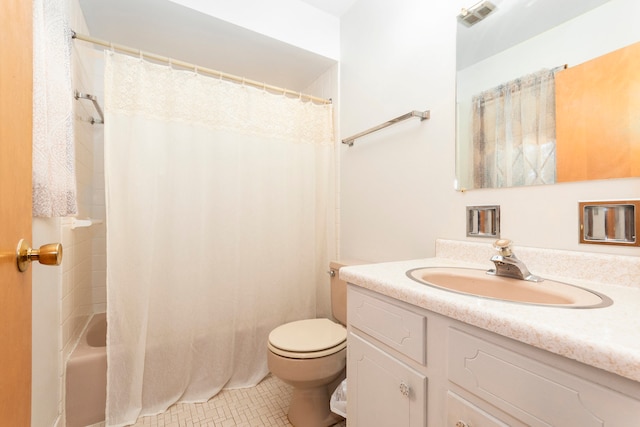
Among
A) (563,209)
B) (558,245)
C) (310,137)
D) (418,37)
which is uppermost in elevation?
(418,37)

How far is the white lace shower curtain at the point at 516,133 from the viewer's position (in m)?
0.95

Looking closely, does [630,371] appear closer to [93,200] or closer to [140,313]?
[140,313]

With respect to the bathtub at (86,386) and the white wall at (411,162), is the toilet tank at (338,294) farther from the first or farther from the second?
the bathtub at (86,386)

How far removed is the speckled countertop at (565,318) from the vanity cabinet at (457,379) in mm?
31

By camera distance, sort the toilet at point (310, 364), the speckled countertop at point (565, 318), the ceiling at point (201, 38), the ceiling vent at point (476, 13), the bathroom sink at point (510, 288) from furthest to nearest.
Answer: the ceiling at point (201, 38) → the toilet at point (310, 364) → the ceiling vent at point (476, 13) → the bathroom sink at point (510, 288) → the speckled countertop at point (565, 318)

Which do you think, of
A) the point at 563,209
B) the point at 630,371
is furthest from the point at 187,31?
the point at 630,371

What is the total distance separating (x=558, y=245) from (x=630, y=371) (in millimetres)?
636

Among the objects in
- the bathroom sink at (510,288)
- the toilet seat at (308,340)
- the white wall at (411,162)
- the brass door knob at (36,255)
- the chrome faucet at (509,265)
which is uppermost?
the white wall at (411,162)

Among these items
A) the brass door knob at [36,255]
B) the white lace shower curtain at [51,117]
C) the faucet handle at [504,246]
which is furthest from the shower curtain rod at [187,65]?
the faucet handle at [504,246]

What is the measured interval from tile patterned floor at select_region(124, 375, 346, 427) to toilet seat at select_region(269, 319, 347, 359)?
1.40 ft

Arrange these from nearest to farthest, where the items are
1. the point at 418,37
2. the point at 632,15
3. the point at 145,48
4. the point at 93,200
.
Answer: the point at 632,15 < the point at 418,37 < the point at 145,48 < the point at 93,200

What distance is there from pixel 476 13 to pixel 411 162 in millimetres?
662

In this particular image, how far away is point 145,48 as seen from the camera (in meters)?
1.87

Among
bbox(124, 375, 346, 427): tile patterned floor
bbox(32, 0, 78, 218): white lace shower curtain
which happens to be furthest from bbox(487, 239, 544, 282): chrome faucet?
bbox(32, 0, 78, 218): white lace shower curtain
